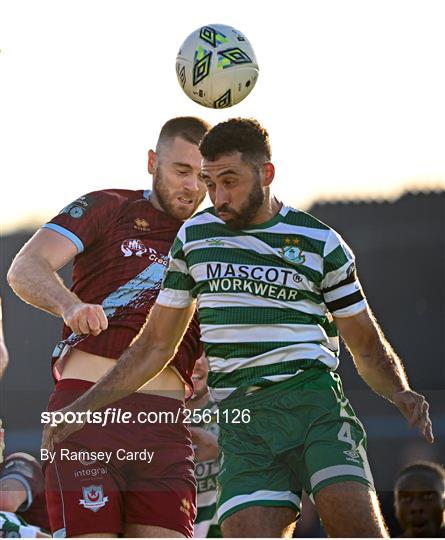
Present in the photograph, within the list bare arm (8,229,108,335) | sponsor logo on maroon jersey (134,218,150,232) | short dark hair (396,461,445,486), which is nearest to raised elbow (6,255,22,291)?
bare arm (8,229,108,335)

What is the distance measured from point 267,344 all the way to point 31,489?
3110 mm

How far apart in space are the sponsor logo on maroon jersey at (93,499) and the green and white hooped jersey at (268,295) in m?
1.00

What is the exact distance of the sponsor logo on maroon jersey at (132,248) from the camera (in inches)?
320

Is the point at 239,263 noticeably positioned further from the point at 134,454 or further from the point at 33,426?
the point at 33,426

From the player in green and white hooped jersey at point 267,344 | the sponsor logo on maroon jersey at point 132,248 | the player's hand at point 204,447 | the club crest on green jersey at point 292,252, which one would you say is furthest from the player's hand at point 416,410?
the player's hand at point 204,447

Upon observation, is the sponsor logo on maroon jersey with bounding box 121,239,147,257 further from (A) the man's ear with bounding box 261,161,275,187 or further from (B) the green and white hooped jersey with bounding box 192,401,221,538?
(B) the green and white hooped jersey with bounding box 192,401,221,538

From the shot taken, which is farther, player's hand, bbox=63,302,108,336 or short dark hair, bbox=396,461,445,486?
short dark hair, bbox=396,461,445,486

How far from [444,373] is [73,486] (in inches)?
408

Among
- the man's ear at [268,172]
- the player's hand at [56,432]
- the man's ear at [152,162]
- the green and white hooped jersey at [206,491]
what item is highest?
the man's ear at [268,172]

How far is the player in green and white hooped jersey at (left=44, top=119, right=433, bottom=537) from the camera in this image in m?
6.68

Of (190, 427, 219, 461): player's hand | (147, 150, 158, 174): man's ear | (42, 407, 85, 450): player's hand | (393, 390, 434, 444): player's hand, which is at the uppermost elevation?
(147, 150, 158, 174): man's ear

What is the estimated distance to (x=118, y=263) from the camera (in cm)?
811

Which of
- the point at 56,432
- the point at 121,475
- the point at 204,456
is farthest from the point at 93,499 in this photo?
the point at 204,456

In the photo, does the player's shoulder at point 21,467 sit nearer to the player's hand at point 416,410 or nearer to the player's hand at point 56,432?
the player's hand at point 56,432
